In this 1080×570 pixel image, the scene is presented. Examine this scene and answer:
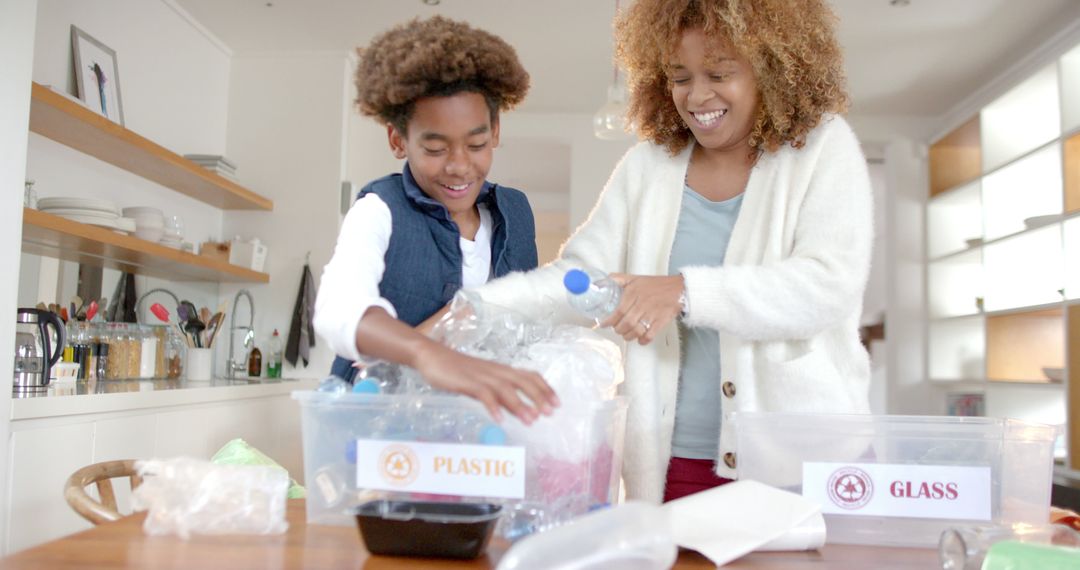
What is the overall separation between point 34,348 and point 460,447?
216 cm

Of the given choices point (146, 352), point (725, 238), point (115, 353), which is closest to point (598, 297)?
point (725, 238)

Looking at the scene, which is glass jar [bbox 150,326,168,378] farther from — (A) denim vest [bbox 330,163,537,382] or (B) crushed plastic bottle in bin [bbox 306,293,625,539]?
(B) crushed plastic bottle in bin [bbox 306,293,625,539]

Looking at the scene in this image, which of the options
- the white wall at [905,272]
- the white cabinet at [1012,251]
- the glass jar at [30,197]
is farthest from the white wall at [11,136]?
the white wall at [905,272]

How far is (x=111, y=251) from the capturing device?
3143 millimetres

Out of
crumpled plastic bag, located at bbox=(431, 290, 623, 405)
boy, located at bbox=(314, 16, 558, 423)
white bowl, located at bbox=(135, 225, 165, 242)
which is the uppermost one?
white bowl, located at bbox=(135, 225, 165, 242)

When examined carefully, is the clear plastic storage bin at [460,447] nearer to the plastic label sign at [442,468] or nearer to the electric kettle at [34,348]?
the plastic label sign at [442,468]

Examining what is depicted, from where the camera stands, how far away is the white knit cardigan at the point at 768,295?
3.59 feet

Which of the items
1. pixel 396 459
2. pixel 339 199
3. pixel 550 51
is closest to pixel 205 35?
pixel 339 199

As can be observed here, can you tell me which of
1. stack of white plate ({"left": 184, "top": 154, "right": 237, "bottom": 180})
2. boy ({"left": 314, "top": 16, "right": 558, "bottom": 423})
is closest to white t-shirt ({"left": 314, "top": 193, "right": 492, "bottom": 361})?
boy ({"left": 314, "top": 16, "right": 558, "bottom": 423})

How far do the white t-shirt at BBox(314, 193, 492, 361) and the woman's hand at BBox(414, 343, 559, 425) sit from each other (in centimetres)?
13

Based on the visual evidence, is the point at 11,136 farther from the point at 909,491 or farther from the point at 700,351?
the point at 909,491

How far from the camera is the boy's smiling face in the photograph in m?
1.14

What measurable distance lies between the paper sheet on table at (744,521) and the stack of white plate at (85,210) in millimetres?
2558

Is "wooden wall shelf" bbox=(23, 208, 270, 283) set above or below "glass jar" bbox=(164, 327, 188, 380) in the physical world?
above
